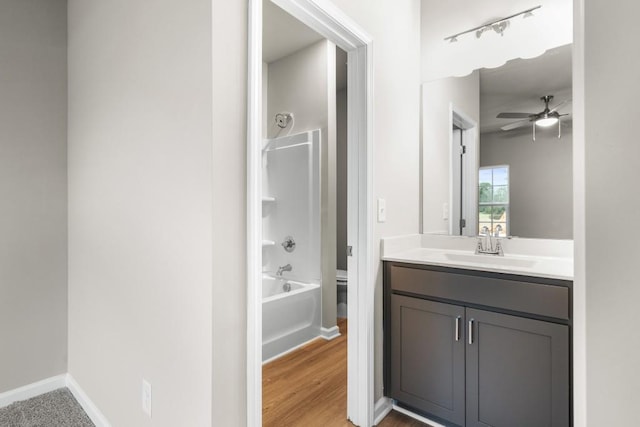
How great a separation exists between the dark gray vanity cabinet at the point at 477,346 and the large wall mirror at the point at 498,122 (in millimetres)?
555

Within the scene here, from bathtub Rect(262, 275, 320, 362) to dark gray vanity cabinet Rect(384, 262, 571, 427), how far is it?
105 cm

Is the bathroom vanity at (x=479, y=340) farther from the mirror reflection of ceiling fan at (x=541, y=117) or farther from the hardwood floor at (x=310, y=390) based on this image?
the mirror reflection of ceiling fan at (x=541, y=117)

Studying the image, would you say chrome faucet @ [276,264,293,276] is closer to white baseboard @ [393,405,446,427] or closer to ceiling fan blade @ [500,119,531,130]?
white baseboard @ [393,405,446,427]

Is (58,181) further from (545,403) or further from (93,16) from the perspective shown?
(545,403)

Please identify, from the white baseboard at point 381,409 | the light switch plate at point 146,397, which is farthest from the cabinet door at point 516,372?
the light switch plate at point 146,397

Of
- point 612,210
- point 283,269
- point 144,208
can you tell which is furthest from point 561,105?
point 283,269

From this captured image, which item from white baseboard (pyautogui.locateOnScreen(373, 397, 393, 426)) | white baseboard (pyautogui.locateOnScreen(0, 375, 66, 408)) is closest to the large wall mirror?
white baseboard (pyautogui.locateOnScreen(373, 397, 393, 426))

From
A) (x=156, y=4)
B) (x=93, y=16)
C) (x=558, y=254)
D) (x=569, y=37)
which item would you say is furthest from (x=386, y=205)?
(x=93, y=16)

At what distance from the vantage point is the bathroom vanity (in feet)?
4.48

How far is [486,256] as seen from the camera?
1.91 metres

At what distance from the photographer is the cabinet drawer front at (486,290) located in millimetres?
1362

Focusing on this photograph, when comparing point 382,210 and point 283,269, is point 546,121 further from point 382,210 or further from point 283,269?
point 283,269

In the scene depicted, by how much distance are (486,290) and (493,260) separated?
0.34 m

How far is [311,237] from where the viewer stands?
311 cm
